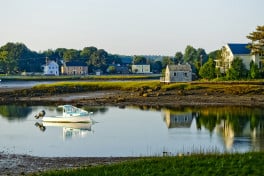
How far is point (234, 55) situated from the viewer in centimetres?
7350

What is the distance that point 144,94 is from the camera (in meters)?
61.6

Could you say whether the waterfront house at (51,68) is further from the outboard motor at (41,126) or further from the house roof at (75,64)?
the outboard motor at (41,126)

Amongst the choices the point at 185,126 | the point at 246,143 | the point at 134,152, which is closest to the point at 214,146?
the point at 246,143

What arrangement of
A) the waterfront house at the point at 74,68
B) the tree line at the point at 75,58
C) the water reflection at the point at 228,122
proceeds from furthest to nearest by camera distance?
the waterfront house at the point at 74,68 < the tree line at the point at 75,58 < the water reflection at the point at 228,122

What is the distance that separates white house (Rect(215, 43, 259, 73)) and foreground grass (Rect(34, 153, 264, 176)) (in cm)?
5609

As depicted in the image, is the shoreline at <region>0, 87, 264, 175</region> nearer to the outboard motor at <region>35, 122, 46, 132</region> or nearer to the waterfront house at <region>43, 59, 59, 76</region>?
the outboard motor at <region>35, 122, 46, 132</region>

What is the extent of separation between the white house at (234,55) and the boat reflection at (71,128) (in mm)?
37536

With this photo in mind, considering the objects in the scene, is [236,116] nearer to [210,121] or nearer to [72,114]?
[210,121]

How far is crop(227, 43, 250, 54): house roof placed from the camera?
7431 centimetres

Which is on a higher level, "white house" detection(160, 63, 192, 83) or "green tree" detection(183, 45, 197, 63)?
"green tree" detection(183, 45, 197, 63)

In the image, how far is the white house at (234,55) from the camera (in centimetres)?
7294

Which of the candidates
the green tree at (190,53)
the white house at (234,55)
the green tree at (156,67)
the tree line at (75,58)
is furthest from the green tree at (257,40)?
the green tree at (156,67)

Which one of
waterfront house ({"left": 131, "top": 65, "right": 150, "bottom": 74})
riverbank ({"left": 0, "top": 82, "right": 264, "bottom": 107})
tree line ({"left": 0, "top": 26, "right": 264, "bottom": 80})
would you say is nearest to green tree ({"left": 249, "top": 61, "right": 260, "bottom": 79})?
riverbank ({"left": 0, "top": 82, "right": 264, "bottom": 107})

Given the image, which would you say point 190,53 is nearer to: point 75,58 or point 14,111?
point 75,58
